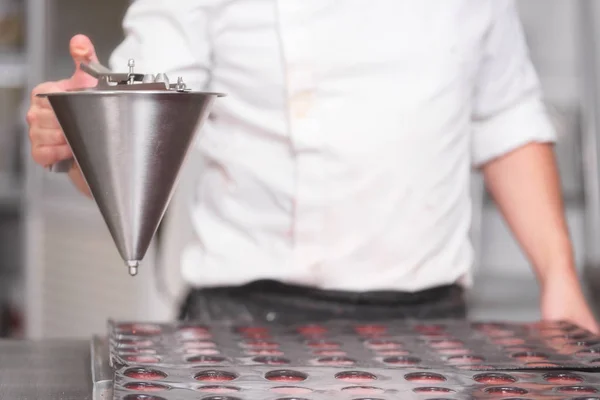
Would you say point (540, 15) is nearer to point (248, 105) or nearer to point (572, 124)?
point (572, 124)

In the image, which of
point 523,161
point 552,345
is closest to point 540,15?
point 523,161

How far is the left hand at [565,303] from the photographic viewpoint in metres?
1.51

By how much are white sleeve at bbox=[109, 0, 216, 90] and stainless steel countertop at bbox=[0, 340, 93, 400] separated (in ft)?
1.33

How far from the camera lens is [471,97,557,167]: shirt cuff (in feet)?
5.50

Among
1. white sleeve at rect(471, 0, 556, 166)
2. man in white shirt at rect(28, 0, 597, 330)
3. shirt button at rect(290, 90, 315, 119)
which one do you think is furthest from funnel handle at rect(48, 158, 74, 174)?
white sleeve at rect(471, 0, 556, 166)

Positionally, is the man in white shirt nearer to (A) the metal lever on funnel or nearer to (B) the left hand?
(B) the left hand

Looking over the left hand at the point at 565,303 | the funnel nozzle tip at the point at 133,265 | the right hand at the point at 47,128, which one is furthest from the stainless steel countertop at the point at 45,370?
the left hand at the point at 565,303

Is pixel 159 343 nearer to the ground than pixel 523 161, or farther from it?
nearer to the ground

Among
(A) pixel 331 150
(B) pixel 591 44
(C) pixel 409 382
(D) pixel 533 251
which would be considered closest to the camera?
(C) pixel 409 382

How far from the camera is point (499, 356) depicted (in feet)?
3.82

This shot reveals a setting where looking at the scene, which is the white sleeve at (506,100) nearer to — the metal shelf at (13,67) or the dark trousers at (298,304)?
the dark trousers at (298,304)

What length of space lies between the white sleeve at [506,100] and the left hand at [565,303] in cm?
25

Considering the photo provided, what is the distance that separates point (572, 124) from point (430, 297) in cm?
236

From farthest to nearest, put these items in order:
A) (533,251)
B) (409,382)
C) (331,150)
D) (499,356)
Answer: (533,251) < (331,150) < (499,356) < (409,382)
